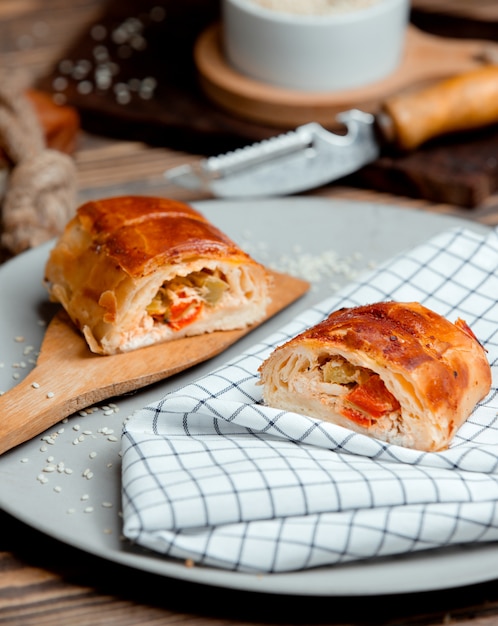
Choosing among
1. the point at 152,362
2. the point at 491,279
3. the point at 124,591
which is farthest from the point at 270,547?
the point at 491,279

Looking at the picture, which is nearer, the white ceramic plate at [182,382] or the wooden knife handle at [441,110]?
the white ceramic plate at [182,382]

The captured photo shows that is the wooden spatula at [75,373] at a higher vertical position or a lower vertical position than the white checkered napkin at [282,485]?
lower

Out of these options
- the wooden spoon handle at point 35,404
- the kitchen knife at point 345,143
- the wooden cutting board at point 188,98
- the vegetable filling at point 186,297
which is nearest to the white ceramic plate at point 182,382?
the wooden spoon handle at point 35,404

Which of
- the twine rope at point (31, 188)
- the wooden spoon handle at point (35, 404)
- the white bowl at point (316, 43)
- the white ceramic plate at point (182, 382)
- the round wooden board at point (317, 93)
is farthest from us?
the round wooden board at point (317, 93)

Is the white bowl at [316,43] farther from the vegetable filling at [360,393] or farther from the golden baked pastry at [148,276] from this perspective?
the vegetable filling at [360,393]

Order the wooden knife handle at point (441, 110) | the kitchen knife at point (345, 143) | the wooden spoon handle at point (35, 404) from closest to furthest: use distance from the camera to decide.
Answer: the wooden spoon handle at point (35, 404)
the kitchen knife at point (345, 143)
the wooden knife handle at point (441, 110)

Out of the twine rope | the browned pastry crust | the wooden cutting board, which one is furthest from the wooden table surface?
the wooden cutting board

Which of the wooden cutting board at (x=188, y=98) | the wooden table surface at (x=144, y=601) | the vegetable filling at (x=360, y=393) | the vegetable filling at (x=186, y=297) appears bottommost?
the wooden cutting board at (x=188, y=98)
